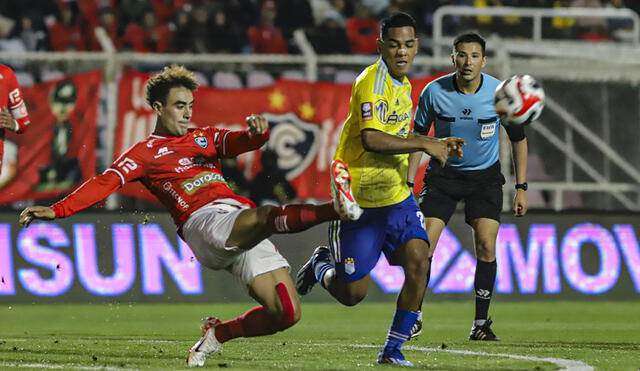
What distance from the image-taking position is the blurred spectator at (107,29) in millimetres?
16891

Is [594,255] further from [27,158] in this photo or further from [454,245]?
[27,158]

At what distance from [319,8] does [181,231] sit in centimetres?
1170

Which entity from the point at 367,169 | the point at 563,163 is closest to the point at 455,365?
the point at 367,169

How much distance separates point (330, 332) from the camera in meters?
10.4

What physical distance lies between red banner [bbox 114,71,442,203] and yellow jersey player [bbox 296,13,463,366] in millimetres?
6414

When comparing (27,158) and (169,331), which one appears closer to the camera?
(169,331)

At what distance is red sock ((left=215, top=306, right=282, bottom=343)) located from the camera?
23.3 feet

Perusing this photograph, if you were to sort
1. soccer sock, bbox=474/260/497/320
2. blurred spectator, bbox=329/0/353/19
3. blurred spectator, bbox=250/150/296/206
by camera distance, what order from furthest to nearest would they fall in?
blurred spectator, bbox=329/0/353/19
blurred spectator, bbox=250/150/296/206
soccer sock, bbox=474/260/497/320

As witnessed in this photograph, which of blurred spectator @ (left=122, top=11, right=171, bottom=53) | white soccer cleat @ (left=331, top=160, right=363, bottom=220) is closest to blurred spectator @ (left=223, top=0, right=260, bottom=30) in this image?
blurred spectator @ (left=122, top=11, right=171, bottom=53)

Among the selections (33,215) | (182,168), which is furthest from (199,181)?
(33,215)

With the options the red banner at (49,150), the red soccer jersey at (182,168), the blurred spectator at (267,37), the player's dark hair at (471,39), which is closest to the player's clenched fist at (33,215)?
the red soccer jersey at (182,168)

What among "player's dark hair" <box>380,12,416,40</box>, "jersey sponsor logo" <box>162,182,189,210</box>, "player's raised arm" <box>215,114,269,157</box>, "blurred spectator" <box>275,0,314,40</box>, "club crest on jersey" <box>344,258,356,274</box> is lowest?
"club crest on jersey" <box>344,258,356,274</box>

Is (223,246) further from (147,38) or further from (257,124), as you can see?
(147,38)

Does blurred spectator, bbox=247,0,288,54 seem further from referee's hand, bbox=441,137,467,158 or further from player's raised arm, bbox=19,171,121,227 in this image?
referee's hand, bbox=441,137,467,158
